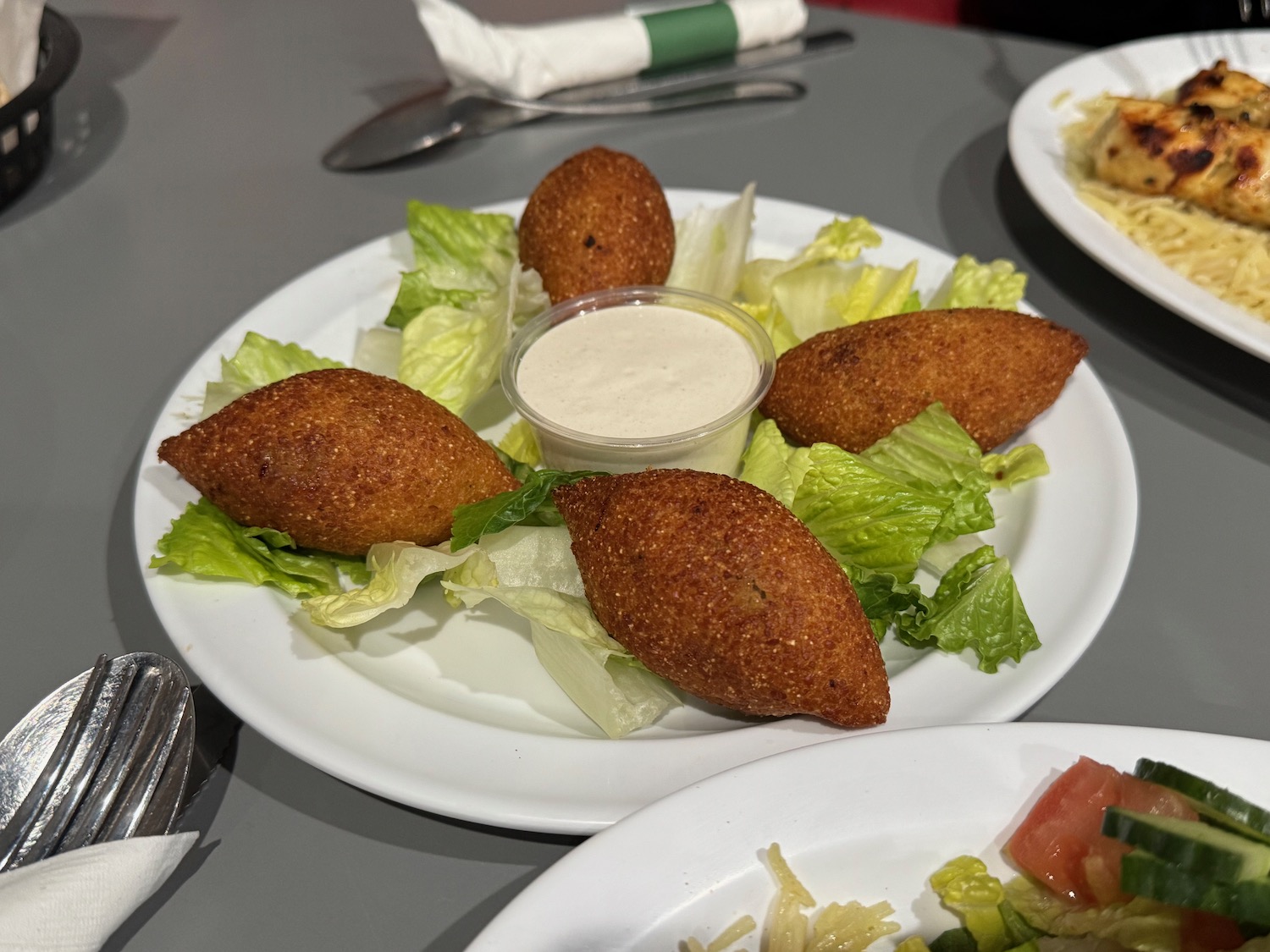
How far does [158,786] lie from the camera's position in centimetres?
157

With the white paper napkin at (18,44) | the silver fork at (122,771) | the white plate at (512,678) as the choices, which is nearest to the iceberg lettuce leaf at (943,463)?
the white plate at (512,678)

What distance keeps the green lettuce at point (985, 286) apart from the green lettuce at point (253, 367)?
144 cm

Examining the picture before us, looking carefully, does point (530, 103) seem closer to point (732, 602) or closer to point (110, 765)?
point (732, 602)

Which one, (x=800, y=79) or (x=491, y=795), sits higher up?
(x=800, y=79)

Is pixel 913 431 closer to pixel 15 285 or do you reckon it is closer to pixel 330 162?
pixel 330 162

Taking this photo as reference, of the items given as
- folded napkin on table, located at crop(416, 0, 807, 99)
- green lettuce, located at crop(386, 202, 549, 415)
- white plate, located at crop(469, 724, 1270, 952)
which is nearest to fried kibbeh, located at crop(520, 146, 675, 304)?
green lettuce, located at crop(386, 202, 549, 415)

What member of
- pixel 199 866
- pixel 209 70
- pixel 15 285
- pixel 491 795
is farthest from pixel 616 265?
pixel 209 70

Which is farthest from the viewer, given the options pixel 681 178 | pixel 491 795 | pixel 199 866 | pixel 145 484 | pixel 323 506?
pixel 681 178

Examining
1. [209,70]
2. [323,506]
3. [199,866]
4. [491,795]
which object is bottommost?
[199,866]

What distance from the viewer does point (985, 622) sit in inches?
67.2

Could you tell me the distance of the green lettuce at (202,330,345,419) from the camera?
85.8 inches

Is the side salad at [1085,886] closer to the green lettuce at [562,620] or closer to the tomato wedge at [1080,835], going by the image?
the tomato wedge at [1080,835]

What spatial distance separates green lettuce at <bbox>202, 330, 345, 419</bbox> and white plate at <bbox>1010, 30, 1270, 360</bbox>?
182 centimetres

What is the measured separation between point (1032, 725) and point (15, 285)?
2.88 metres
